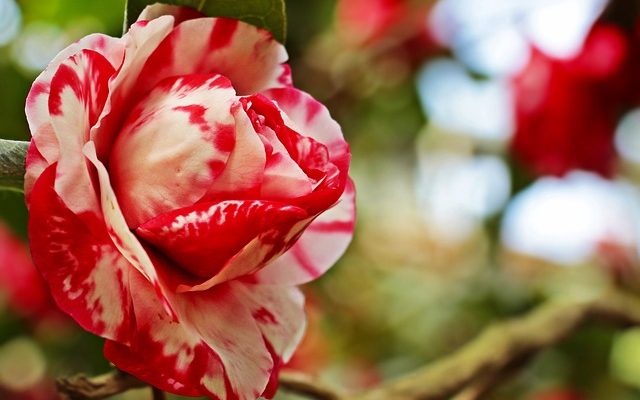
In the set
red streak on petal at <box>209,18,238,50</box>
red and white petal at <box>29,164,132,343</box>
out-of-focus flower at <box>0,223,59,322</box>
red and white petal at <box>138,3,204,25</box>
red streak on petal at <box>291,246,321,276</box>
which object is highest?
red and white petal at <box>138,3,204,25</box>

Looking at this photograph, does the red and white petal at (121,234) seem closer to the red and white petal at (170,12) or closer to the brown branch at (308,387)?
the red and white petal at (170,12)

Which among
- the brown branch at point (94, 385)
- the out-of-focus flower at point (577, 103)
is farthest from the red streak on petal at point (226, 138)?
the out-of-focus flower at point (577, 103)

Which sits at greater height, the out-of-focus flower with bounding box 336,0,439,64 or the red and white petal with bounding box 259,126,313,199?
the red and white petal with bounding box 259,126,313,199

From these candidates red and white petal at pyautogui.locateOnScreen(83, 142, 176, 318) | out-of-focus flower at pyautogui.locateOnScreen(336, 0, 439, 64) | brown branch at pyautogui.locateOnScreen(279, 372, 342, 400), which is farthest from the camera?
out-of-focus flower at pyautogui.locateOnScreen(336, 0, 439, 64)

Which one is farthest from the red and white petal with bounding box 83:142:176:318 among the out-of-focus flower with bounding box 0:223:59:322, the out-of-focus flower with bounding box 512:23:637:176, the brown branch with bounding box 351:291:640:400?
the out-of-focus flower with bounding box 512:23:637:176

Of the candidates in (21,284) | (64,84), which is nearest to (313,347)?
(21,284)

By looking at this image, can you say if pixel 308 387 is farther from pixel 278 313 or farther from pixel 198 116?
pixel 198 116

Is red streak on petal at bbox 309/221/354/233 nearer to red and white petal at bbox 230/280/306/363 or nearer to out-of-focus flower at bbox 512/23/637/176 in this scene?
red and white petal at bbox 230/280/306/363
